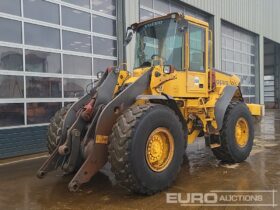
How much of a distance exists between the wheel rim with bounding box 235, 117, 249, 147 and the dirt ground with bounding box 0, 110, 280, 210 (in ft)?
1.38

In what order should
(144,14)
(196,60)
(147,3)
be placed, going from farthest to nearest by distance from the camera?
(147,3) → (144,14) → (196,60)

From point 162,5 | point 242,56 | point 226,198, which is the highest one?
point 162,5

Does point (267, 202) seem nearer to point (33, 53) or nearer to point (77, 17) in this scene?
point (33, 53)

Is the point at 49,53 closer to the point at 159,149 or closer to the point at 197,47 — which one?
the point at 197,47

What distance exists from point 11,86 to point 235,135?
542 cm

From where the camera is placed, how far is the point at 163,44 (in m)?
6.27

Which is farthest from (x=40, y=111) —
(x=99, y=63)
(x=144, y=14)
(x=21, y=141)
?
(x=144, y=14)

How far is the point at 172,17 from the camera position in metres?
6.13

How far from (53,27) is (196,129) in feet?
17.3

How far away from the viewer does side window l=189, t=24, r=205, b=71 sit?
642 cm

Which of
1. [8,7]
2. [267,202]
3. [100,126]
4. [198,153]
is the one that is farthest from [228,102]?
[8,7]

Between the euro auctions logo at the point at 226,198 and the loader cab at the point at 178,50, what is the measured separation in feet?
6.05

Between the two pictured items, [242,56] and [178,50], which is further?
[242,56]

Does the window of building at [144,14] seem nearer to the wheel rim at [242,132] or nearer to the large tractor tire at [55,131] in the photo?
the wheel rim at [242,132]
